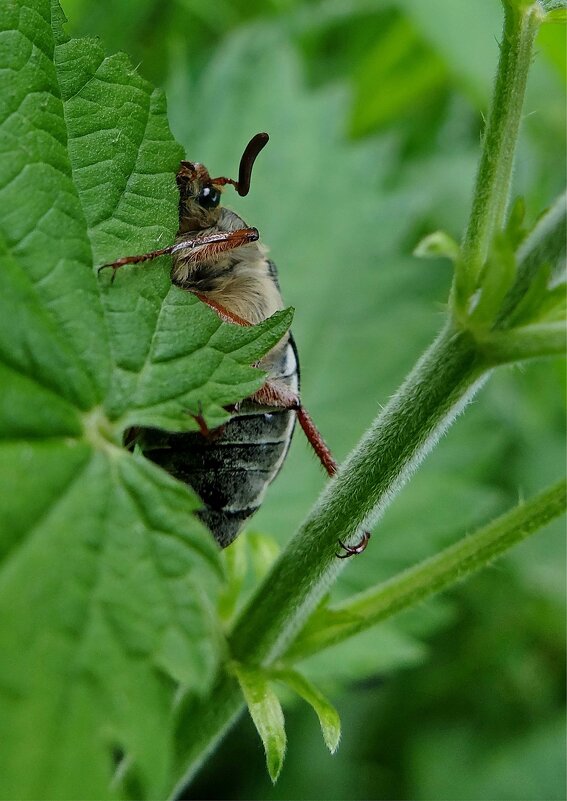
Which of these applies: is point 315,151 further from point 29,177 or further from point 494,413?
point 29,177

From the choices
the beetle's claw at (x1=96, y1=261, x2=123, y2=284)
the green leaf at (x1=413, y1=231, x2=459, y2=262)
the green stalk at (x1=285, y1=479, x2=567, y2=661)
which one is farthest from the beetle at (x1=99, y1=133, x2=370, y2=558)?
the green leaf at (x1=413, y1=231, x2=459, y2=262)

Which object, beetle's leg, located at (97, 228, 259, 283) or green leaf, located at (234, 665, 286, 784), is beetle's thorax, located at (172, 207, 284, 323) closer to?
beetle's leg, located at (97, 228, 259, 283)

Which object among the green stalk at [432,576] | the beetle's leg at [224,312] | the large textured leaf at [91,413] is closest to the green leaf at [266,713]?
the green stalk at [432,576]

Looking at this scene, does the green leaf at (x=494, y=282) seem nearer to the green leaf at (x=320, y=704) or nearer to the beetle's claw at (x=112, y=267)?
the beetle's claw at (x=112, y=267)

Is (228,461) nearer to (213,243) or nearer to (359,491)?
(359,491)

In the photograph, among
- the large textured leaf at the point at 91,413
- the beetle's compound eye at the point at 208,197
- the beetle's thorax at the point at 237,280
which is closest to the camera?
the large textured leaf at the point at 91,413

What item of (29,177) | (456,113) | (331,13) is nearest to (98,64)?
(29,177)
